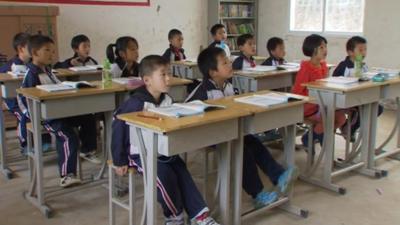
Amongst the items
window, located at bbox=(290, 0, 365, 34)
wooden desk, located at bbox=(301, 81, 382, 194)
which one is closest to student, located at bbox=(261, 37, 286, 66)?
wooden desk, located at bbox=(301, 81, 382, 194)

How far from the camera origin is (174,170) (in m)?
2.54

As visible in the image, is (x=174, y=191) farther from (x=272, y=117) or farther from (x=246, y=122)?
(x=272, y=117)

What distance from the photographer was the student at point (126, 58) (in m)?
4.03

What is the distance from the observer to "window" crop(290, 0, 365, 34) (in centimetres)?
719

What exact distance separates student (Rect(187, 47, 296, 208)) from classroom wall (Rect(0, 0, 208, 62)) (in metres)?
3.82

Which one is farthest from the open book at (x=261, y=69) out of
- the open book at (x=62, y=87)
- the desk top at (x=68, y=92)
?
the open book at (x=62, y=87)

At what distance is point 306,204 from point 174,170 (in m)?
1.20

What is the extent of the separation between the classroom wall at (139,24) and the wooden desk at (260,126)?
418 centimetres

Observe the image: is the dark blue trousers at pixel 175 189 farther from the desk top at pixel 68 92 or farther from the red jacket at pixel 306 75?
the red jacket at pixel 306 75

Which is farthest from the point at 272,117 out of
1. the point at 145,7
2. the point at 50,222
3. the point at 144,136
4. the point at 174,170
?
the point at 145,7

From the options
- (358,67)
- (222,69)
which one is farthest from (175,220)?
(358,67)

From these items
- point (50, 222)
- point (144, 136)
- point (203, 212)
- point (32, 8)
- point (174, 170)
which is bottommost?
point (50, 222)

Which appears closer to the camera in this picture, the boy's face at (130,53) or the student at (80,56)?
the boy's face at (130,53)

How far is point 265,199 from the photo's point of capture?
2.95m
